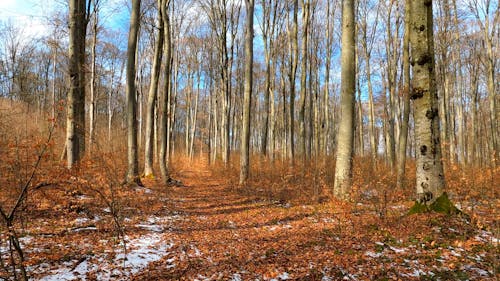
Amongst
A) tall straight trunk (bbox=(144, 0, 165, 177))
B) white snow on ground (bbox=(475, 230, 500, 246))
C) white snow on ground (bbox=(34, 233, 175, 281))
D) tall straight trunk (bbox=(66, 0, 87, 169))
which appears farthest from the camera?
tall straight trunk (bbox=(144, 0, 165, 177))

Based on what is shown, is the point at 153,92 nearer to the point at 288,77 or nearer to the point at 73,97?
the point at 73,97

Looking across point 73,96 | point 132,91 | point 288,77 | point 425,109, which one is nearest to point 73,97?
point 73,96

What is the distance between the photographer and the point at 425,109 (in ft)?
16.5

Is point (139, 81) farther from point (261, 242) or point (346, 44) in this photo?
point (261, 242)

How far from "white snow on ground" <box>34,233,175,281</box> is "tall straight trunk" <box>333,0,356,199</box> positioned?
4.62 m

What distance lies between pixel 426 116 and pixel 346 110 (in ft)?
7.84

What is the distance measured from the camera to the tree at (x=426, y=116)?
4.92m

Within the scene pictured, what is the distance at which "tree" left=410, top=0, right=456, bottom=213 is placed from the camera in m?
4.92

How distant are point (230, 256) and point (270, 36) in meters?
17.2

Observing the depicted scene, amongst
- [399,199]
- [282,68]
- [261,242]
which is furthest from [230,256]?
[282,68]

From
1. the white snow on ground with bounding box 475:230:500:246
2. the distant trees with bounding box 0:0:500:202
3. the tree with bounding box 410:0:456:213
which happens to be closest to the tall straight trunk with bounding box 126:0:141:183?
the distant trees with bounding box 0:0:500:202

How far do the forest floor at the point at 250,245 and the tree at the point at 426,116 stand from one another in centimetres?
40

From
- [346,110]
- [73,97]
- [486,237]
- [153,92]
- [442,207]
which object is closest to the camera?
[486,237]

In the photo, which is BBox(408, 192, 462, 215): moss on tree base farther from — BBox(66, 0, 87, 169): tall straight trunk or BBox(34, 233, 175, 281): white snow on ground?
BBox(66, 0, 87, 169): tall straight trunk
